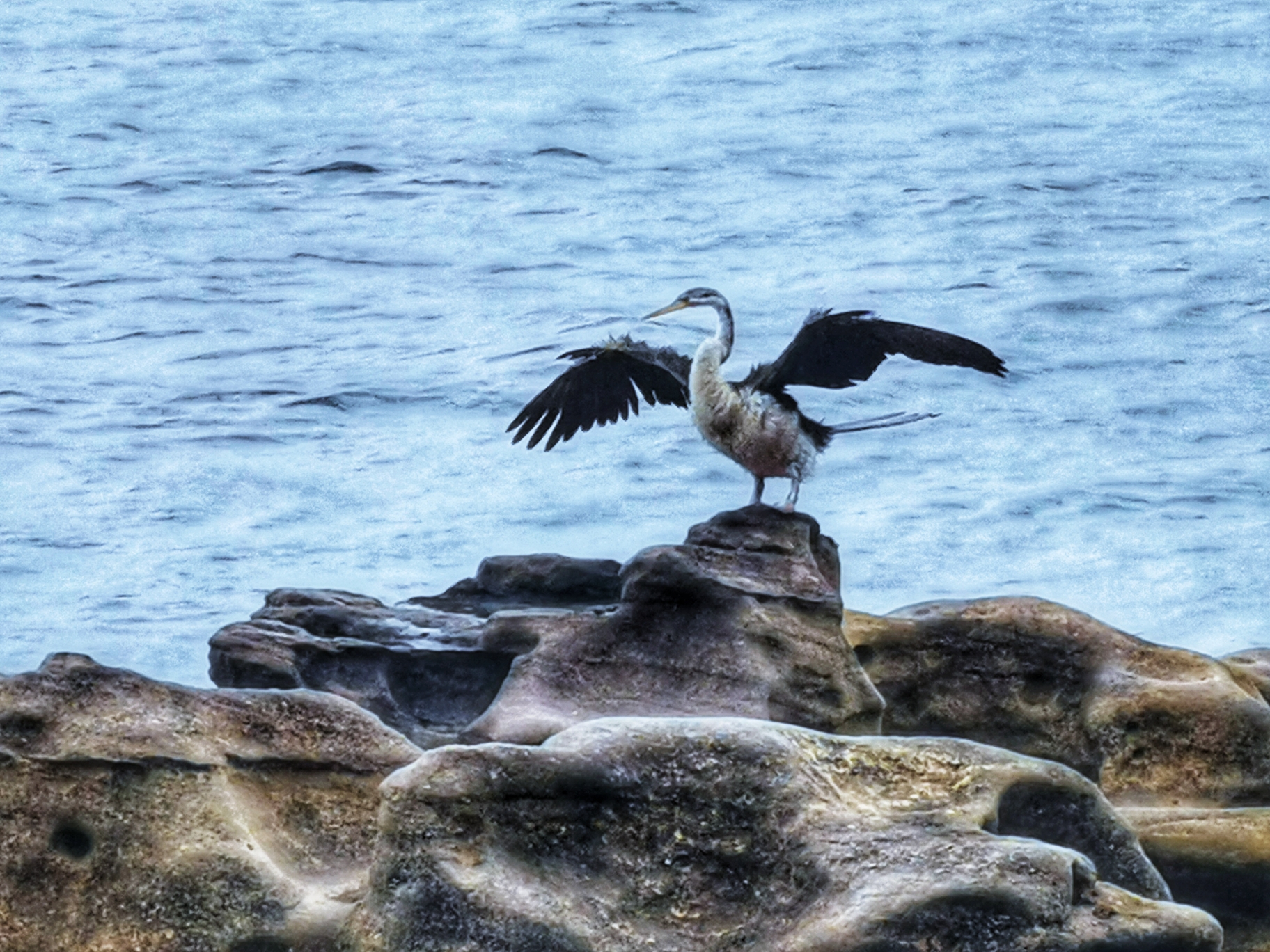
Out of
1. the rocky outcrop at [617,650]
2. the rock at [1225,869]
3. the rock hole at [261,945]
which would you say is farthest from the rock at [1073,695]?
the rock hole at [261,945]

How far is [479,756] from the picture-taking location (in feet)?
26.4

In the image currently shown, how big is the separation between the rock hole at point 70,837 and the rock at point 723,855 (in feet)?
3.89

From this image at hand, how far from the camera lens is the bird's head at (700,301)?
1227 cm

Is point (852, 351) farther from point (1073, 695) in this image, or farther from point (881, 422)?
point (1073, 695)

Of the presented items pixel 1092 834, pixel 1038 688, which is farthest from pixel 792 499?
pixel 1092 834

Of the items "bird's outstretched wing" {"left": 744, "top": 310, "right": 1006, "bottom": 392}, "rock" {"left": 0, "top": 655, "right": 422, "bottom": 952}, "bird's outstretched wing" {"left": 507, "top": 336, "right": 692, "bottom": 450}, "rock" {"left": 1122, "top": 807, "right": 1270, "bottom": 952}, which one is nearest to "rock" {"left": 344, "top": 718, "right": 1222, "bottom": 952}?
"rock" {"left": 0, "top": 655, "right": 422, "bottom": 952}

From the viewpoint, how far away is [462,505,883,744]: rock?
10.2 m

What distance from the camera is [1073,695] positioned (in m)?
11.4

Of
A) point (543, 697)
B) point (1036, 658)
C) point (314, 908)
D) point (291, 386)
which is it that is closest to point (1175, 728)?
point (1036, 658)

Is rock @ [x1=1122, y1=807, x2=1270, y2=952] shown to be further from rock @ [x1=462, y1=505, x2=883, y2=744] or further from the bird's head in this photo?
the bird's head

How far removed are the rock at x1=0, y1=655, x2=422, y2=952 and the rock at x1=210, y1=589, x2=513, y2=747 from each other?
1.35 metres

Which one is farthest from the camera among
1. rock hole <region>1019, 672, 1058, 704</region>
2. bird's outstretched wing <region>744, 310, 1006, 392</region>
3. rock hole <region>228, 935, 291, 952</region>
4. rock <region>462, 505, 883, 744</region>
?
bird's outstretched wing <region>744, 310, 1006, 392</region>

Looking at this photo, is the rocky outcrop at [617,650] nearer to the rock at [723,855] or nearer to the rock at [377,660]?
the rock at [377,660]

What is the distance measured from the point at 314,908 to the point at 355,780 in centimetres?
89
